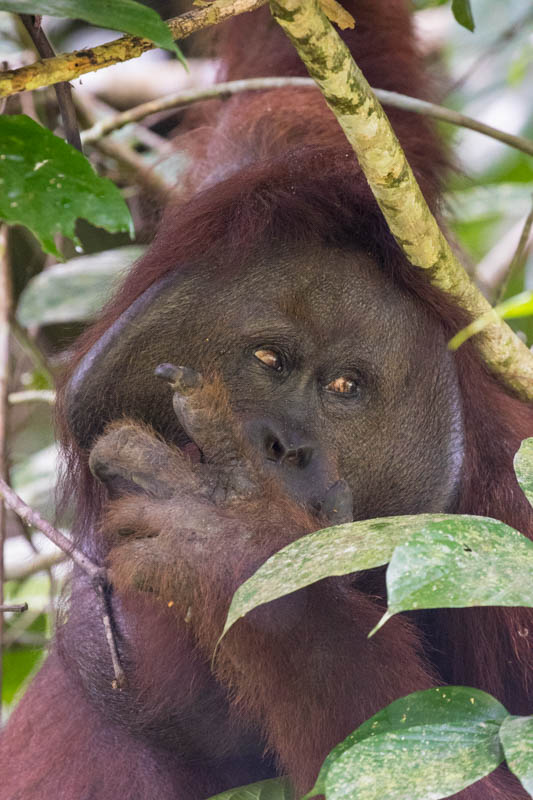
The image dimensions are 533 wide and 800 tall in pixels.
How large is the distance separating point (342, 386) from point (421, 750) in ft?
2.94

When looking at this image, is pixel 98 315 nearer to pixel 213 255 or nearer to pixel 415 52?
pixel 213 255

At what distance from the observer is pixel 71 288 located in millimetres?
3426

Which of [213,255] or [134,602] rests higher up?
[213,255]

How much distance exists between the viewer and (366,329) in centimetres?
193

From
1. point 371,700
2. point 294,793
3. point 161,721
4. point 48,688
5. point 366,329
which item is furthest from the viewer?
point 48,688

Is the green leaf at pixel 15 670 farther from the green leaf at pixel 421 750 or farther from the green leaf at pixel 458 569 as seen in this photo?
the green leaf at pixel 458 569

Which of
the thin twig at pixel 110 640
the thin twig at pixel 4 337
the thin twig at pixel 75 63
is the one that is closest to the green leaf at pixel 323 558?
the thin twig at pixel 110 640

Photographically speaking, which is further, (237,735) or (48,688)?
(48,688)

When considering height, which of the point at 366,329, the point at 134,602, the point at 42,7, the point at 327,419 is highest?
the point at 42,7

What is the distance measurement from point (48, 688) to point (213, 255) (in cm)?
127

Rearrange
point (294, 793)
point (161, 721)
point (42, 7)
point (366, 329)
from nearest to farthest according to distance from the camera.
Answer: point (42, 7) → point (294, 793) → point (366, 329) → point (161, 721)

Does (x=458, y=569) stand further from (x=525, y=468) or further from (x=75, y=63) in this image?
(x=75, y=63)

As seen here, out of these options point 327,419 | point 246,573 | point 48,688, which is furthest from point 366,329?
point 48,688

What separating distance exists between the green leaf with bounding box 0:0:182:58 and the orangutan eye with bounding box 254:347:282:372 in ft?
2.38
